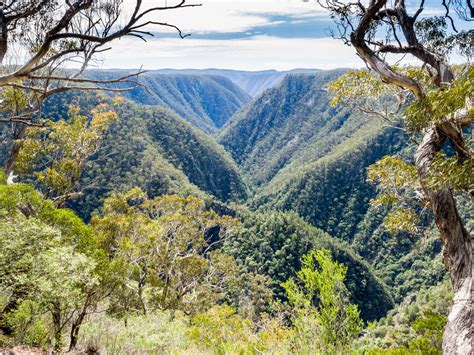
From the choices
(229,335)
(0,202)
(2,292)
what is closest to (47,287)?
(2,292)

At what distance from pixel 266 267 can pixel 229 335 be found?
5799cm

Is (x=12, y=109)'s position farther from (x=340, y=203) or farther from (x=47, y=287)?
(x=340, y=203)

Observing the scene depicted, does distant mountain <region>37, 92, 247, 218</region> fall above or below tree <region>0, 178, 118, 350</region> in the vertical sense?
below

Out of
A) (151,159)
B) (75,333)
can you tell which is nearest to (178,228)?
(75,333)

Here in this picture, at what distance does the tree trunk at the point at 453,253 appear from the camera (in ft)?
14.5

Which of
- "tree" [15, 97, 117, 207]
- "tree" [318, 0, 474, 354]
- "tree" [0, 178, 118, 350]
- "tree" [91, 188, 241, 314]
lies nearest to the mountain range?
"tree" [91, 188, 241, 314]

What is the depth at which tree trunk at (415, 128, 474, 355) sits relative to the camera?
A: 4.43 meters

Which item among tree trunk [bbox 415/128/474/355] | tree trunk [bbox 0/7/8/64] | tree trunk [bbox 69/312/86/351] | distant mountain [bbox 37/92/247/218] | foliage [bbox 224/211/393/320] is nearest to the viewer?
tree trunk [bbox 0/7/8/64]

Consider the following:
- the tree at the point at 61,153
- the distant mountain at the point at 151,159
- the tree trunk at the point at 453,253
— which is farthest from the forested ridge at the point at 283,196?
the tree trunk at the point at 453,253

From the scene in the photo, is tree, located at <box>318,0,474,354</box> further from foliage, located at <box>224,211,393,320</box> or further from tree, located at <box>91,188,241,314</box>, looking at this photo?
foliage, located at <box>224,211,393,320</box>

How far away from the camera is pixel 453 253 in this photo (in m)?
5.12

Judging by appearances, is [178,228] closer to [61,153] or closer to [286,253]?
[61,153]

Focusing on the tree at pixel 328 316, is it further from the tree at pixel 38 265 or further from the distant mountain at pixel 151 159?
the distant mountain at pixel 151 159

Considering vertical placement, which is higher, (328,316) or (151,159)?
(328,316)
